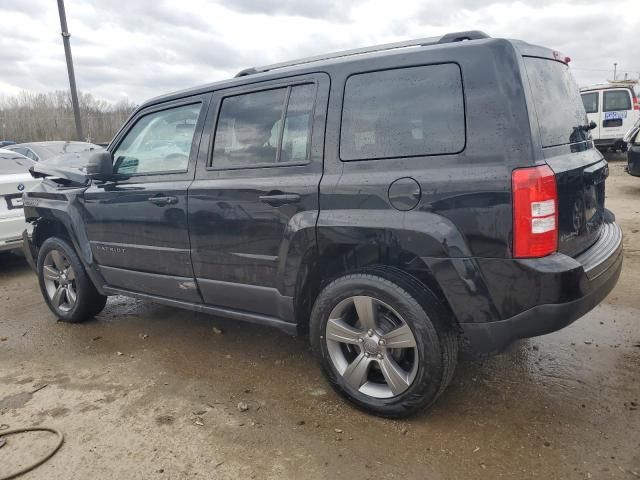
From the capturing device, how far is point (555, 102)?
2.69 metres

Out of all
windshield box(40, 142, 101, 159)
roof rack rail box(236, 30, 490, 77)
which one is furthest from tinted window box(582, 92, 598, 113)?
roof rack rail box(236, 30, 490, 77)

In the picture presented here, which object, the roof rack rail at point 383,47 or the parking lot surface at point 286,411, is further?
the roof rack rail at point 383,47

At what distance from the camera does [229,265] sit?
3275 mm

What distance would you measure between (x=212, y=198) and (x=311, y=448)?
161 cm

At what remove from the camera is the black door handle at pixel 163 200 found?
11.3ft

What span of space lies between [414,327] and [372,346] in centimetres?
31

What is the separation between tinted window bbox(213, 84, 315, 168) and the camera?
298 centimetres

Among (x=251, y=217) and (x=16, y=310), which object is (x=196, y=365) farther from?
(x=16, y=310)

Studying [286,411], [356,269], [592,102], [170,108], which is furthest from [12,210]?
[592,102]

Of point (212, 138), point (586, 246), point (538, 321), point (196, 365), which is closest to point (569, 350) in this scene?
point (586, 246)

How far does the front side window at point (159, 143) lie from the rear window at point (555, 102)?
2.14 metres

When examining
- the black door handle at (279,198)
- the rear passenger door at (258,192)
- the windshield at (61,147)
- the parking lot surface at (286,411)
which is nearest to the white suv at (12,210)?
the parking lot surface at (286,411)

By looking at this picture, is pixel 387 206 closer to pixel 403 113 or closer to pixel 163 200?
pixel 403 113

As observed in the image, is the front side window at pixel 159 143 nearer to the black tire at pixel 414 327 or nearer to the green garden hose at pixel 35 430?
the black tire at pixel 414 327
